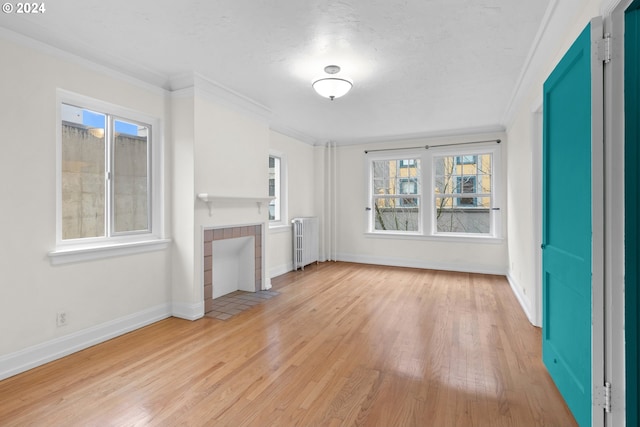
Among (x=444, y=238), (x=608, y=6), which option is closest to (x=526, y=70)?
(x=608, y=6)

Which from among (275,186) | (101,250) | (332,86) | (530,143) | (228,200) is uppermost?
(332,86)

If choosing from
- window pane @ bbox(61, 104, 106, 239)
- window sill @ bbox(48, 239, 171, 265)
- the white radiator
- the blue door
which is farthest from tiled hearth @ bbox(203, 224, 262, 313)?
the blue door

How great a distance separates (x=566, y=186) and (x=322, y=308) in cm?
275

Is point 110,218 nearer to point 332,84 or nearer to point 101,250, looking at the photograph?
point 101,250

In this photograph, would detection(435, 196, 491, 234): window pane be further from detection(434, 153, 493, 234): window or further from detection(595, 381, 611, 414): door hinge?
detection(595, 381, 611, 414): door hinge

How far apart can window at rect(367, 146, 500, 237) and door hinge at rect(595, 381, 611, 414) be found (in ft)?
14.9

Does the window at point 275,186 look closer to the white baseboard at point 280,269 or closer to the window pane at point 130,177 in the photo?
the white baseboard at point 280,269

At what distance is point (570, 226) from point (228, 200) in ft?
10.9

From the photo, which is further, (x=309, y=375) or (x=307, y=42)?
(x=307, y=42)

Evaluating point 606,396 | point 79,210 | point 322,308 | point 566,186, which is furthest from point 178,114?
point 606,396

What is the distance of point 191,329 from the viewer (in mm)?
3236

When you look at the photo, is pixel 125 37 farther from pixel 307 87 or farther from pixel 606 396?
pixel 606 396

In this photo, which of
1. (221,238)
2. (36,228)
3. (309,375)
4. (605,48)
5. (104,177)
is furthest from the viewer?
(221,238)

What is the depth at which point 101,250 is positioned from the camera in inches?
115
